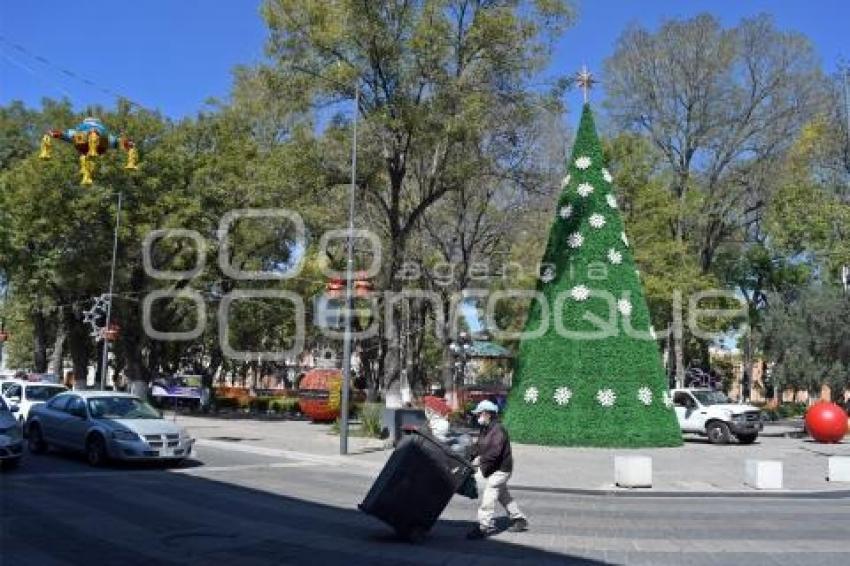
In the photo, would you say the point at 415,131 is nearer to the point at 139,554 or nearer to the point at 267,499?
the point at 267,499

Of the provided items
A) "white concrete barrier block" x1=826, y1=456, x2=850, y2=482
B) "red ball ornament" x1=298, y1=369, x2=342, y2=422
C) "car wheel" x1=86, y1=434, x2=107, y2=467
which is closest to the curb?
"white concrete barrier block" x1=826, y1=456, x2=850, y2=482

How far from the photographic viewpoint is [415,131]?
26578 millimetres

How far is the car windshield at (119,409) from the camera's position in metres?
18.1

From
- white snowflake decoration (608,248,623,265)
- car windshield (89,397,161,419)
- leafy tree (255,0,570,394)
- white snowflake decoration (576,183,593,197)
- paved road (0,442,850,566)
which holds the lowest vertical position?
paved road (0,442,850,566)

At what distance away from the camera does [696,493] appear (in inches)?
641

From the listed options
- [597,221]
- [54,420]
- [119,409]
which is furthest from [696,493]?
[54,420]

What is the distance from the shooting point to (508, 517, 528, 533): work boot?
11430mm

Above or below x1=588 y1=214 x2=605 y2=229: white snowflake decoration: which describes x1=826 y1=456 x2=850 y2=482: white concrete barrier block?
below

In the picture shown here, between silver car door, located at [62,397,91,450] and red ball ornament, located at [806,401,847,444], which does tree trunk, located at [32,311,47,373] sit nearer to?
silver car door, located at [62,397,91,450]

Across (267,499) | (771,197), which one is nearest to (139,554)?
(267,499)

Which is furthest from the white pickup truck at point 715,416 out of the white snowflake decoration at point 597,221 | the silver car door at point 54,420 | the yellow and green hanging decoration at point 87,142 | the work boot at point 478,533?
the yellow and green hanging decoration at point 87,142

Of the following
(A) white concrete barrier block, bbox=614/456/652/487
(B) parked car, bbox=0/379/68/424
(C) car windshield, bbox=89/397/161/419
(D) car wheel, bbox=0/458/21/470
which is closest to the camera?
(D) car wheel, bbox=0/458/21/470

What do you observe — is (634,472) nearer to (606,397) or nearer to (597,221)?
(606,397)

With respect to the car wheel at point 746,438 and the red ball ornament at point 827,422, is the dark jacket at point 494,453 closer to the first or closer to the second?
the car wheel at point 746,438
